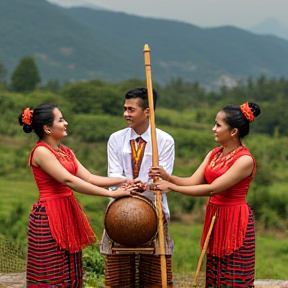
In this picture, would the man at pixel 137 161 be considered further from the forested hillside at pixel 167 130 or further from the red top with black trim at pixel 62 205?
the forested hillside at pixel 167 130

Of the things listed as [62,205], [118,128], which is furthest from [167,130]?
[62,205]

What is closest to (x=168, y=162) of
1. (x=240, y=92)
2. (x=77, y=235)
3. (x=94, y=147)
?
(x=77, y=235)

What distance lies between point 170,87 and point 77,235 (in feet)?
148

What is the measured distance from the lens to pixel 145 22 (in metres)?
168

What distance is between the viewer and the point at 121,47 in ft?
478

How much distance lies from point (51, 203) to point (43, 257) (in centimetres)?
34

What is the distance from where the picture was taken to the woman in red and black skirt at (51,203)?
406cm

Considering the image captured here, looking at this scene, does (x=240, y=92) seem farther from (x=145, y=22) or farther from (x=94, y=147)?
(x=145, y=22)

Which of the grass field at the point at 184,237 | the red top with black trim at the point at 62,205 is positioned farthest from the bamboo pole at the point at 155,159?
the grass field at the point at 184,237

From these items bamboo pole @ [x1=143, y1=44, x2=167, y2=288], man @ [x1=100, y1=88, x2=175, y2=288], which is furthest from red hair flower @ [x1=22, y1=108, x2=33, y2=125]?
bamboo pole @ [x1=143, y1=44, x2=167, y2=288]

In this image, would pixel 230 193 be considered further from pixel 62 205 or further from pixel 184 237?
pixel 184 237

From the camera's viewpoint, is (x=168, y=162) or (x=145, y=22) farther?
(x=145, y=22)

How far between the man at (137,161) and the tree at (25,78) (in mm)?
34785

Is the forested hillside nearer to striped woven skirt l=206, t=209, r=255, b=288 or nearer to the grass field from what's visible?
the grass field
